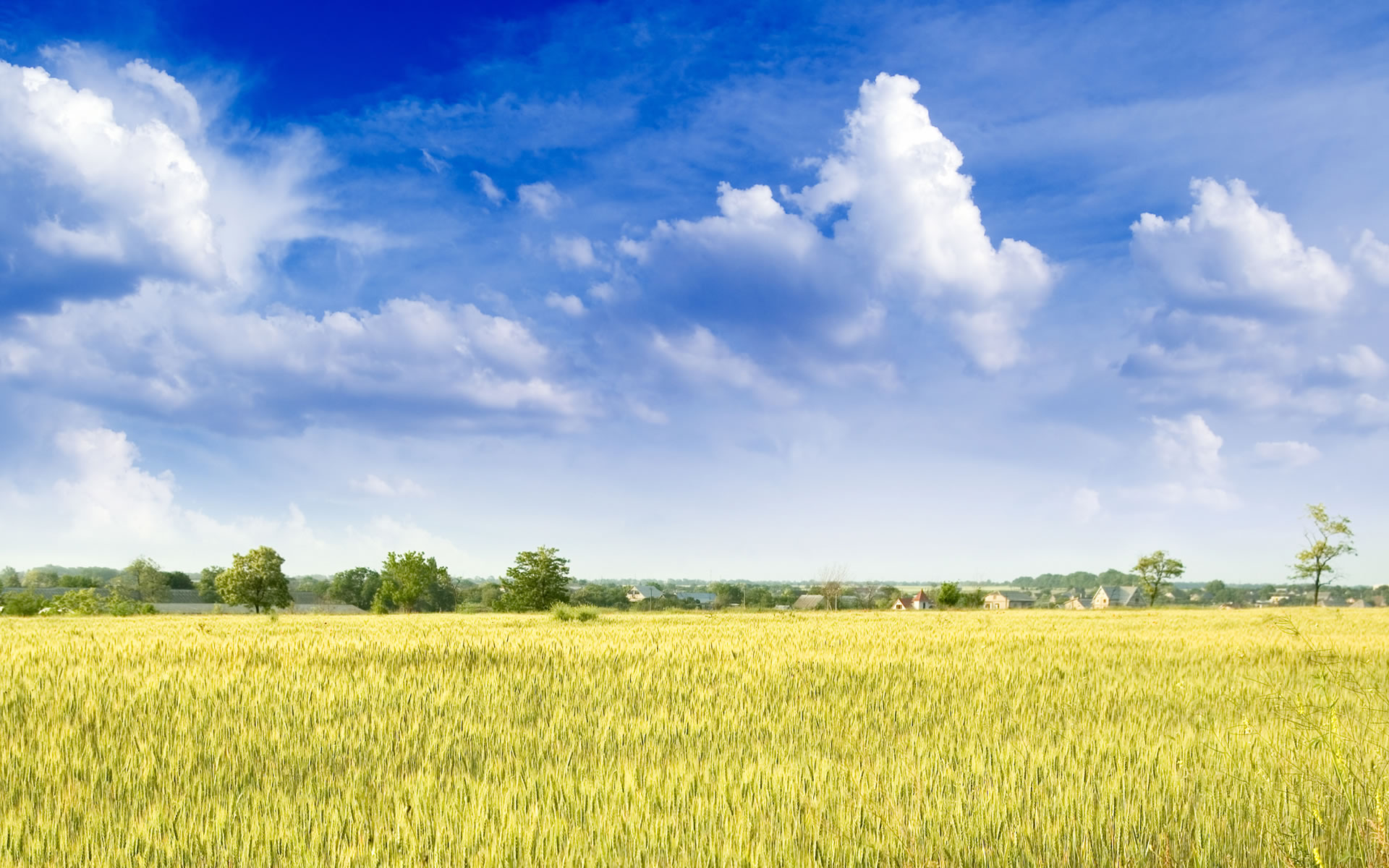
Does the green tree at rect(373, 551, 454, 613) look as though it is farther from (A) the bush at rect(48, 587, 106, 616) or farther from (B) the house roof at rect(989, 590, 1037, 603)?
(B) the house roof at rect(989, 590, 1037, 603)

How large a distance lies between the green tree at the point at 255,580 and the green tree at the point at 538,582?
2470 cm

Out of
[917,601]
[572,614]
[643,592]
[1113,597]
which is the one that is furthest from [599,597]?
[1113,597]

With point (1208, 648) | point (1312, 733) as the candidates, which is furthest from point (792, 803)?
point (1208, 648)

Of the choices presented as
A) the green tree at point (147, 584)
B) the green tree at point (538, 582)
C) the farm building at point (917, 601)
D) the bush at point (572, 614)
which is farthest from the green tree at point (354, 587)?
the bush at point (572, 614)

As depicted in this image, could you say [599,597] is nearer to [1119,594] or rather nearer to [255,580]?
[255,580]

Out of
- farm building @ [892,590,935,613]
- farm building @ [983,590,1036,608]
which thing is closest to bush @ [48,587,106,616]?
farm building @ [892,590,935,613]

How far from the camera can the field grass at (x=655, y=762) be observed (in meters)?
4.56

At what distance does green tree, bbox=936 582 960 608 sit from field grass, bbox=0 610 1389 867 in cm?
7649

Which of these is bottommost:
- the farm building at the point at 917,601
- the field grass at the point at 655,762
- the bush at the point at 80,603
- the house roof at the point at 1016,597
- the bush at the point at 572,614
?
the house roof at the point at 1016,597

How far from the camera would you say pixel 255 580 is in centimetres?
8288

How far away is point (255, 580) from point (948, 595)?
70.8 metres

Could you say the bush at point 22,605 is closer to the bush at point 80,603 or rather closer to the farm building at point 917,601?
the bush at point 80,603

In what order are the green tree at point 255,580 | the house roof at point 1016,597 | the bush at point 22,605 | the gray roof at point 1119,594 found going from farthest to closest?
1. the house roof at point 1016,597
2. the gray roof at point 1119,594
3. the green tree at point 255,580
4. the bush at point 22,605

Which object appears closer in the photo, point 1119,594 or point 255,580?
point 255,580
